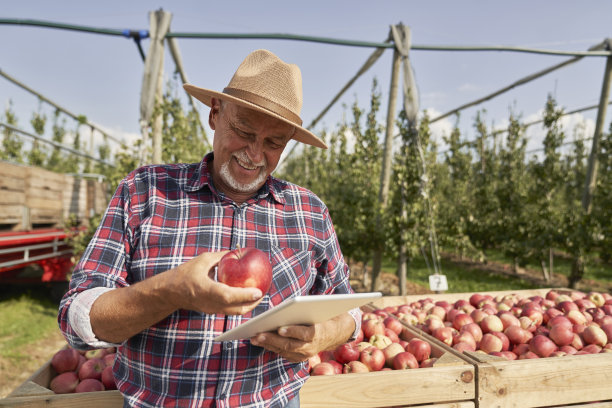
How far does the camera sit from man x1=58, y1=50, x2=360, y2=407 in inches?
43.9

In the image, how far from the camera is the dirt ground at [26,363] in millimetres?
3842

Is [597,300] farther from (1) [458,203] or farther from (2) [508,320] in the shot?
(1) [458,203]

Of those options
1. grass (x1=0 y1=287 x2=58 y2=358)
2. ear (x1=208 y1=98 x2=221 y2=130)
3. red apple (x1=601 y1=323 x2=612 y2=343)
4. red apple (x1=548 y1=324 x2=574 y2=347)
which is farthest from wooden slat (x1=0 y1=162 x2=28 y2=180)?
red apple (x1=601 y1=323 x2=612 y2=343)

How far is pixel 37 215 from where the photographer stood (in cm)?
543

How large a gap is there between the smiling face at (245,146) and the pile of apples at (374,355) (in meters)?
1.34

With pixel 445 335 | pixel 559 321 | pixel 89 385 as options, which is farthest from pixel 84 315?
pixel 559 321

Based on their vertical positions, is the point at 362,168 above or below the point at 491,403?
above

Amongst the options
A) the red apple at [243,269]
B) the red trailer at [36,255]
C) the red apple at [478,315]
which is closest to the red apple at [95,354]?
the red apple at [243,269]

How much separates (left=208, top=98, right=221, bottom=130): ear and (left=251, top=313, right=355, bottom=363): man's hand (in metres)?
0.87

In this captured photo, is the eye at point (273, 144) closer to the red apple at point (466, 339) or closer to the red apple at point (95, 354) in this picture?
the red apple at point (95, 354)

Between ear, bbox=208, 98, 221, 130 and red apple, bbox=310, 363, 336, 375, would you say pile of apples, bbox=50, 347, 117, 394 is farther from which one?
ear, bbox=208, 98, 221, 130

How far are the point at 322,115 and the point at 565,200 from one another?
14.1m

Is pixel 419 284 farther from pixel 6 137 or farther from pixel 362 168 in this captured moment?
pixel 6 137

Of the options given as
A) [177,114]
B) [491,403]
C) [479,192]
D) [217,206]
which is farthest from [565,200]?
[217,206]
